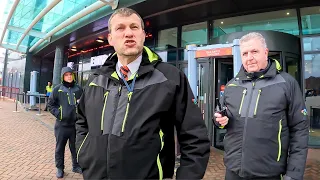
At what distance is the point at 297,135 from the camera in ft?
6.22

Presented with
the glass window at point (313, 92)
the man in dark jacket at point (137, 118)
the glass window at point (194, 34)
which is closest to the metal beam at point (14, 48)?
the glass window at point (194, 34)

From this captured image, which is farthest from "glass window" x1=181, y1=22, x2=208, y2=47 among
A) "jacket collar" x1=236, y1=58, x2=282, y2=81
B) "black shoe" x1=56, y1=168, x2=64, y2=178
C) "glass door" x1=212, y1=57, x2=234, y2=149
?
"jacket collar" x1=236, y1=58, x2=282, y2=81

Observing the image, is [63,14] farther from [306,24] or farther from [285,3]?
[306,24]

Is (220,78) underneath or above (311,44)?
underneath

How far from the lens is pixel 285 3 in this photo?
24.0 ft

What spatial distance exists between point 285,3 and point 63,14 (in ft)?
31.5

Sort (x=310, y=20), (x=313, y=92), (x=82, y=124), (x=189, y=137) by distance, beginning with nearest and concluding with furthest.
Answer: (x=189, y=137) < (x=82, y=124) < (x=313, y=92) < (x=310, y=20)

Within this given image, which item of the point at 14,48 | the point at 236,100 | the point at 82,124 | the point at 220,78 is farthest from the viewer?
the point at 14,48

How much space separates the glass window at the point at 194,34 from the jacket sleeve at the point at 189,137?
7.92 meters

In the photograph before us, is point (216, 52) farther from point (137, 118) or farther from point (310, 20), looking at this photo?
point (310, 20)

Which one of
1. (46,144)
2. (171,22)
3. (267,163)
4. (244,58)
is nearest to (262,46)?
(244,58)

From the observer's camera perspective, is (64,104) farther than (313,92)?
No

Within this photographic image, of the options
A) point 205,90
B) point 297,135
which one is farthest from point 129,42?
point 205,90

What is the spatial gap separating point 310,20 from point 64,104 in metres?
7.54
